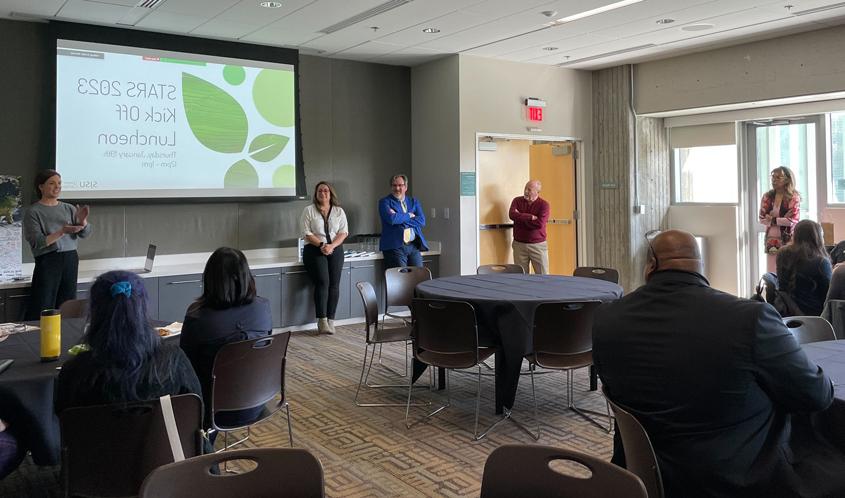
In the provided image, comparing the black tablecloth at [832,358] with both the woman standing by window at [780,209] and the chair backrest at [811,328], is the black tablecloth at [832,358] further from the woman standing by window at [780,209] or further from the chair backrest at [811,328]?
the woman standing by window at [780,209]

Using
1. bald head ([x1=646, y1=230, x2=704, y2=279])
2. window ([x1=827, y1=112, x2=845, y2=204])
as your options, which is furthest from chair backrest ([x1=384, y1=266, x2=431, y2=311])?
window ([x1=827, y1=112, x2=845, y2=204])

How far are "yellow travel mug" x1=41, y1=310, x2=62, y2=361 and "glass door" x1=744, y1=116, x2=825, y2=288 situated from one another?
781 centimetres

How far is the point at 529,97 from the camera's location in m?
8.95

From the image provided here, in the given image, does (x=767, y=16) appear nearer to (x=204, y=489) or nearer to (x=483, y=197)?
(x=483, y=197)

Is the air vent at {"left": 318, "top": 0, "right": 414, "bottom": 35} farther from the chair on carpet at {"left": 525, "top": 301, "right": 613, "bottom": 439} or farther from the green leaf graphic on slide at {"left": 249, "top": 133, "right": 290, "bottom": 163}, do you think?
the chair on carpet at {"left": 525, "top": 301, "right": 613, "bottom": 439}

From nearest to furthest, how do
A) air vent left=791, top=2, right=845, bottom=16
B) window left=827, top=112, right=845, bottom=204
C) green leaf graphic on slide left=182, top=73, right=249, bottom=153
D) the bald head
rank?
the bald head < air vent left=791, top=2, right=845, bottom=16 < green leaf graphic on slide left=182, top=73, right=249, bottom=153 < window left=827, top=112, right=845, bottom=204

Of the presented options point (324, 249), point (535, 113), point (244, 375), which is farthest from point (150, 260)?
point (535, 113)

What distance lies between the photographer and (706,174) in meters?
9.26

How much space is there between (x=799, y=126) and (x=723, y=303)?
7.44 m

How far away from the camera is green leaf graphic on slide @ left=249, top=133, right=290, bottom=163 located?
7840 millimetres

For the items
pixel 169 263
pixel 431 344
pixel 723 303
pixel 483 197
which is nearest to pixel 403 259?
pixel 483 197

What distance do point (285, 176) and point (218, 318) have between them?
4.96 m

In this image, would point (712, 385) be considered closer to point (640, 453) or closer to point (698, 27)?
point (640, 453)

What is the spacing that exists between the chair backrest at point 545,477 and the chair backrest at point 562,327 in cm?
250
